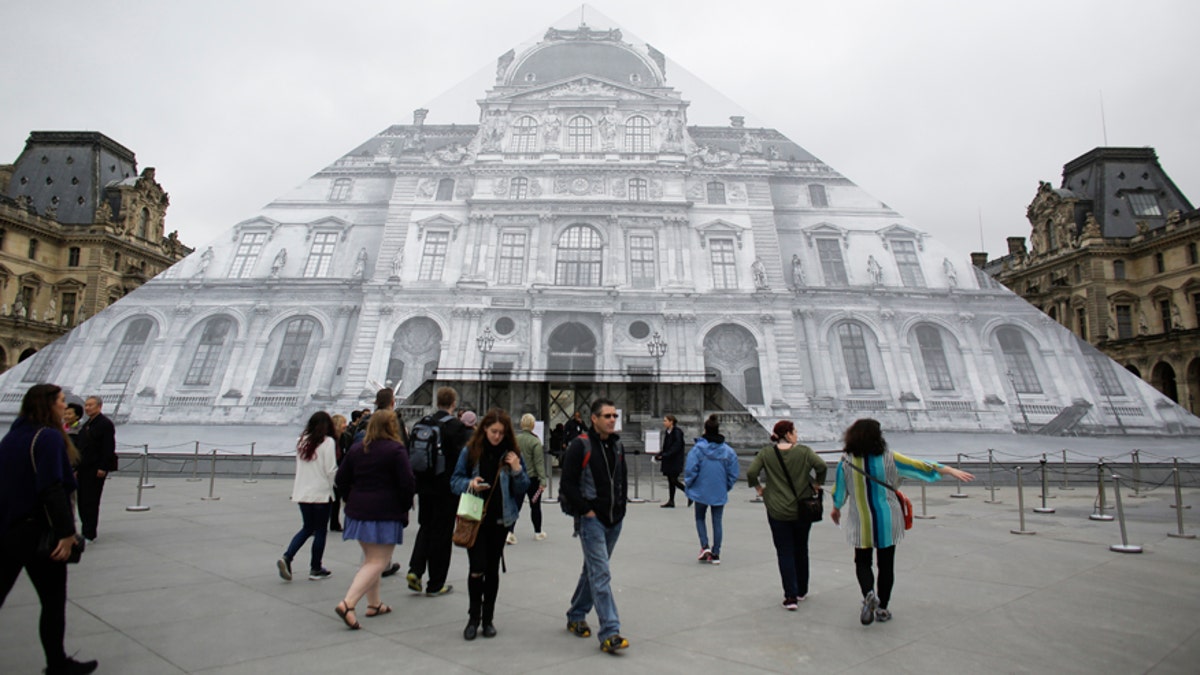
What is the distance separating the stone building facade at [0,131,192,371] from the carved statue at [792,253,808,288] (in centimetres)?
4328

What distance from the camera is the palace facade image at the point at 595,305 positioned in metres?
15.8

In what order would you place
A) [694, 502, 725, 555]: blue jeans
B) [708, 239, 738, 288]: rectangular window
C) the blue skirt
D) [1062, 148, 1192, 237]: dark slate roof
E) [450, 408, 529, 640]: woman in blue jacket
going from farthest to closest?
[1062, 148, 1192, 237]: dark slate roof < [708, 239, 738, 288]: rectangular window < [694, 502, 725, 555]: blue jeans < the blue skirt < [450, 408, 529, 640]: woman in blue jacket

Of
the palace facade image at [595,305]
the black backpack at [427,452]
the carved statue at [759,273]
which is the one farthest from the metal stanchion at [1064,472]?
the black backpack at [427,452]

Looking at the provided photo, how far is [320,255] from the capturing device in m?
17.4

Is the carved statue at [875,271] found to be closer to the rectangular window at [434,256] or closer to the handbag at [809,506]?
the rectangular window at [434,256]

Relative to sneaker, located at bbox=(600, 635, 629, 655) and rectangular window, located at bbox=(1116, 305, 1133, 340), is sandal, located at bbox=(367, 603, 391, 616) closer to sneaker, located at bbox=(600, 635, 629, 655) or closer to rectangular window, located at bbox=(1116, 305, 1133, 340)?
sneaker, located at bbox=(600, 635, 629, 655)

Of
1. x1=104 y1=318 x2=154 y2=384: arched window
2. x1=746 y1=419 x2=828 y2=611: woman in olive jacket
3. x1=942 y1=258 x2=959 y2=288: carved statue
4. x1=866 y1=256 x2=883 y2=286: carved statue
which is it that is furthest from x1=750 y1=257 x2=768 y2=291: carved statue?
x1=104 y1=318 x2=154 y2=384: arched window

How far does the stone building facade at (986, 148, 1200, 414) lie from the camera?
Answer: 36375 mm

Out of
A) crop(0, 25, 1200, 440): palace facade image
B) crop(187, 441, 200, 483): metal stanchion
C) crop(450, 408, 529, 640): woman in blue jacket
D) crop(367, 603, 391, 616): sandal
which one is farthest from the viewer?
crop(0, 25, 1200, 440): palace facade image

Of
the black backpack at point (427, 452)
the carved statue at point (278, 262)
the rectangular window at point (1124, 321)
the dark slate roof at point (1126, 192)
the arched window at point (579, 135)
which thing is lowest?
the black backpack at point (427, 452)

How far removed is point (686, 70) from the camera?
19.4m

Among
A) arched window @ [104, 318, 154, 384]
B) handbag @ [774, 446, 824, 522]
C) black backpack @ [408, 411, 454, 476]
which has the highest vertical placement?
arched window @ [104, 318, 154, 384]

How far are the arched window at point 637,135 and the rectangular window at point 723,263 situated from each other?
3486mm

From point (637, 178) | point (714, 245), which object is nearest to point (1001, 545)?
point (714, 245)
